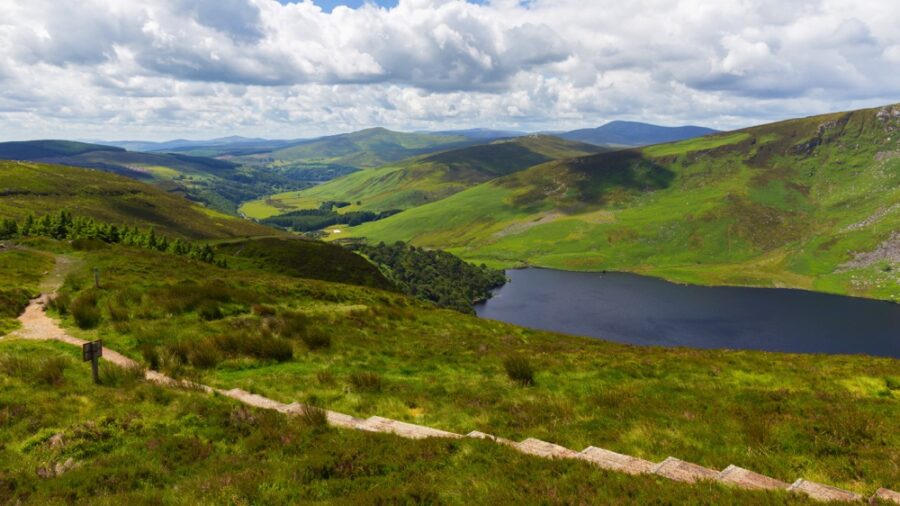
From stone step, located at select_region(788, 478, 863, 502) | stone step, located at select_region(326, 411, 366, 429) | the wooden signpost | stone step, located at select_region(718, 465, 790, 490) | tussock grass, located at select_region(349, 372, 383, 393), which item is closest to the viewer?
stone step, located at select_region(788, 478, 863, 502)

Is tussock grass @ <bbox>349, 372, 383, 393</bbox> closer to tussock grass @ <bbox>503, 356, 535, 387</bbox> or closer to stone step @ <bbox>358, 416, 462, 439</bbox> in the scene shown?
stone step @ <bbox>358, 416, 462, 439</bbox>

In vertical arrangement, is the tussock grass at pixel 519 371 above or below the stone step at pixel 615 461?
below

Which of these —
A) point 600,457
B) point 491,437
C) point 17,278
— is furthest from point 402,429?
point 17,278

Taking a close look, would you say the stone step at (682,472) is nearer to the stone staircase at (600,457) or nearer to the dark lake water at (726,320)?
the stone staircase at (600,457)

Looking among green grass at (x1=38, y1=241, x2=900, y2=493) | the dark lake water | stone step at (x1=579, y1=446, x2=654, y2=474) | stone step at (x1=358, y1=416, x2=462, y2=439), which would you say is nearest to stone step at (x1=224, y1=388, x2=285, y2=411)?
green grass at (x1=38, y1=241, x2=900, y2=493)

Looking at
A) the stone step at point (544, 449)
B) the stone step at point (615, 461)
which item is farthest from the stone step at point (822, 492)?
the stone step at point (544, 449)

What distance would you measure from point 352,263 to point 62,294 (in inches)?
3736

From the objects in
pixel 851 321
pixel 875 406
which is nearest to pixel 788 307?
pixel 851 321

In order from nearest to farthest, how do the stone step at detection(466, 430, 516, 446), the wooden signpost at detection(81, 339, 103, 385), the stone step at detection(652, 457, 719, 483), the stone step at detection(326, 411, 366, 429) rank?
1. the stone step at detection(652, 457, 719, 483)
2. the stone step at detection(466, 430, 516, 446)
3. the stone step at detection(326, 411, 366, 429)
4. the wooden signpost at detection(81, 339, 103, 385)

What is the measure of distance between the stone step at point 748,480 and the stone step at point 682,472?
0.22 meters

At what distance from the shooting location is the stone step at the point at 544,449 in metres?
11.7

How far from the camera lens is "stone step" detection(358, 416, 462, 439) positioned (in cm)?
1368

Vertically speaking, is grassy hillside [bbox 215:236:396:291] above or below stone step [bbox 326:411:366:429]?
below

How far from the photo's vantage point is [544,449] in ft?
41.0
